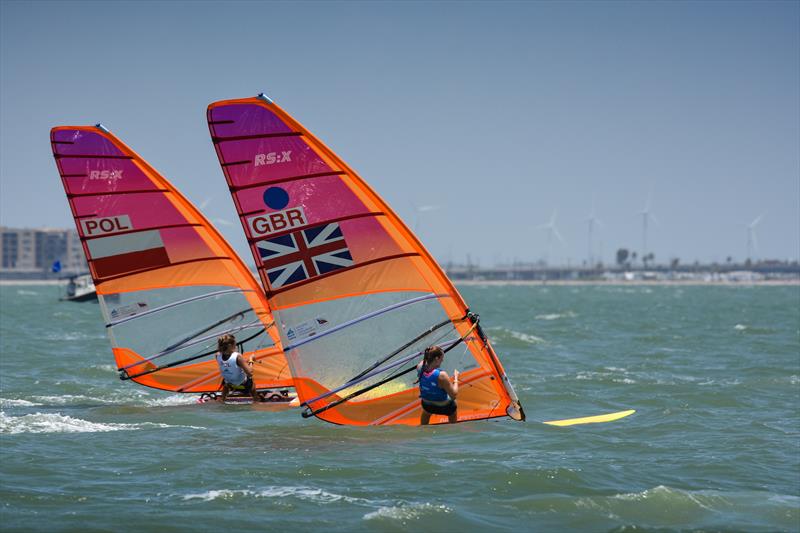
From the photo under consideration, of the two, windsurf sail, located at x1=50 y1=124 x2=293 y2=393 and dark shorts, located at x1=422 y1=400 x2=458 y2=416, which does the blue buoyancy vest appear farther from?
windsurf sail, located at x1=50 y1=124 x2=293 y2=393

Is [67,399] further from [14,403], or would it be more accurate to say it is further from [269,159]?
[269,159]

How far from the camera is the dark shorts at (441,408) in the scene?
37.9 ft

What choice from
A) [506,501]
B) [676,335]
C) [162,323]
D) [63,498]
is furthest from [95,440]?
[676,335]

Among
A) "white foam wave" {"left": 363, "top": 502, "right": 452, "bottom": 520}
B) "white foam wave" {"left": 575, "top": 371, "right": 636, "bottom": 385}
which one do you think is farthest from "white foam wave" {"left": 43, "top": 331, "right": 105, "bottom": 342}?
"white foam wave" {"left": 363, "top": 502, "right": 452, "bottom": 520}

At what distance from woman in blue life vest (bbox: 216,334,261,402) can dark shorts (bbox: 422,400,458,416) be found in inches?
131

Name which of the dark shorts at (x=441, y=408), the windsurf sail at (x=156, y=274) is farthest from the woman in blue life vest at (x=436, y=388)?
the windsurf sail at (x=156, y=274)

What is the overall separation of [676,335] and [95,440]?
80.5 ft

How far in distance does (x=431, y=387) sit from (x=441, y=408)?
30 cm

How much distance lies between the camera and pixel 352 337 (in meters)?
11.7

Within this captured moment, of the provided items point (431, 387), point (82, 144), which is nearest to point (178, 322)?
point (82, 144)

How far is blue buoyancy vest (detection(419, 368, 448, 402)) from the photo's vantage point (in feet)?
37.2

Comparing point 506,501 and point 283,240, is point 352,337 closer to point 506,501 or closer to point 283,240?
point 283,240

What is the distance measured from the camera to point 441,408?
11570mm

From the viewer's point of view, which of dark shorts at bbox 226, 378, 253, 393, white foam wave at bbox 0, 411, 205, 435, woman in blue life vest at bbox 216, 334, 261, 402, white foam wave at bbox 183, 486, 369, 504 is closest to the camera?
white foam wave at bbox 183, 486, 369, 504
